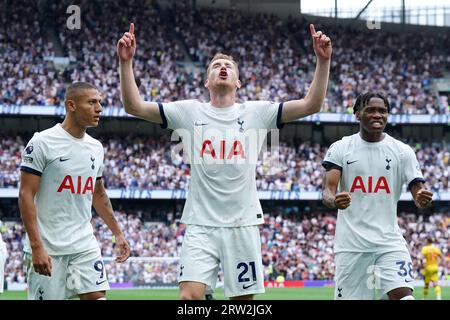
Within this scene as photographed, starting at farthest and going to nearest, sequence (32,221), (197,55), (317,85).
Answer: (197,55), (32,221), (317,85)

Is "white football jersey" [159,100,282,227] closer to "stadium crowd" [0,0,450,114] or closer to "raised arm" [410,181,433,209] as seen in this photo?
"raised arm" [410,181,433,209]

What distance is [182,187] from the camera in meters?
41.1

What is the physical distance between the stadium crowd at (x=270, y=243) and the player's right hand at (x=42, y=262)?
26.9 metres

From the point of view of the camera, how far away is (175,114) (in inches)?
294

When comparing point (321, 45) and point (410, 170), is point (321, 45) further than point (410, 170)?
No

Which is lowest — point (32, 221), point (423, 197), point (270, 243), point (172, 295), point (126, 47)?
point (172, 295)

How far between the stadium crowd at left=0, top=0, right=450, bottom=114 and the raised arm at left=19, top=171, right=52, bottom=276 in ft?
112

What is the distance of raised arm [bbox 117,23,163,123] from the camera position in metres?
7.00

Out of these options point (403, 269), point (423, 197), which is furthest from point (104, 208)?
point (423, 197)

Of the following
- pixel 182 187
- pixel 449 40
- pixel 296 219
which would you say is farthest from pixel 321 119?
pixel 449 40

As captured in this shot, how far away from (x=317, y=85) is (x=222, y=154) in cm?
92

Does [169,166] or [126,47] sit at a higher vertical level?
[169,166]

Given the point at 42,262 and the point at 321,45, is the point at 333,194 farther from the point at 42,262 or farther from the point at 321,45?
the point at 42,262

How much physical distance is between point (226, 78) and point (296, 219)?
118ft
